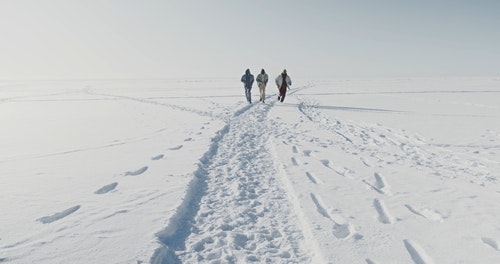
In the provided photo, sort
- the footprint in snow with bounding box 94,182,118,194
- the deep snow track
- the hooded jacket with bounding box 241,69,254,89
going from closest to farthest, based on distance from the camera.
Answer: the deep snow track
the footprint in snow with bounding box 94,182,118,194
the hooded jacket with bounding box 241,69,254,89

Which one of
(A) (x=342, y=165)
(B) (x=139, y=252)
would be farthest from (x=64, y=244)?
(A) (x=342, y=165)

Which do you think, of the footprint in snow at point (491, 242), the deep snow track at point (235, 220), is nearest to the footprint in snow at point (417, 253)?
the footprint in snow at point (491, 242)

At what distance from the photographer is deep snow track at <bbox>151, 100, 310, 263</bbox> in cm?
369

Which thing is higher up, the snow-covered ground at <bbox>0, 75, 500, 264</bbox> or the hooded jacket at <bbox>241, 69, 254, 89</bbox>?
the hooded jacket at <bbox>241, 69, 254, 89</bbox>

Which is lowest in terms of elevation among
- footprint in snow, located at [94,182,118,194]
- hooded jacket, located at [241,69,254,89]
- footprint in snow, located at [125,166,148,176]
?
footprint in snow, located at [94,182,118,194]

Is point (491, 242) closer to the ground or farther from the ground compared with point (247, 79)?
closer to the ground

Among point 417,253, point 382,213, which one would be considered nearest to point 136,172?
point 382,213

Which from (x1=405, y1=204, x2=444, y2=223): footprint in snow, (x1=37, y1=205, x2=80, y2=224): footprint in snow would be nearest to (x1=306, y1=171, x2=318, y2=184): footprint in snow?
(x1=405, y1=204, x2=444, y2=223): footprint in snow

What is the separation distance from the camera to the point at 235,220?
4.54 meters

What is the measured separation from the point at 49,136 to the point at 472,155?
39.4 feet

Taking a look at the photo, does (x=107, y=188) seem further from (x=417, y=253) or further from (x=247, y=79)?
(x=247, y=79)

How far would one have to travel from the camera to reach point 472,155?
26.4 feet

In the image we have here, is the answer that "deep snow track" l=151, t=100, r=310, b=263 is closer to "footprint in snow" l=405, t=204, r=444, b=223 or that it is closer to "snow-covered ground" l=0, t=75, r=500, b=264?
"snow-covered ground" l=0, t=75, r=500, b=264

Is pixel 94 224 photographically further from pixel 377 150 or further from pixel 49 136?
pixel 49 136
